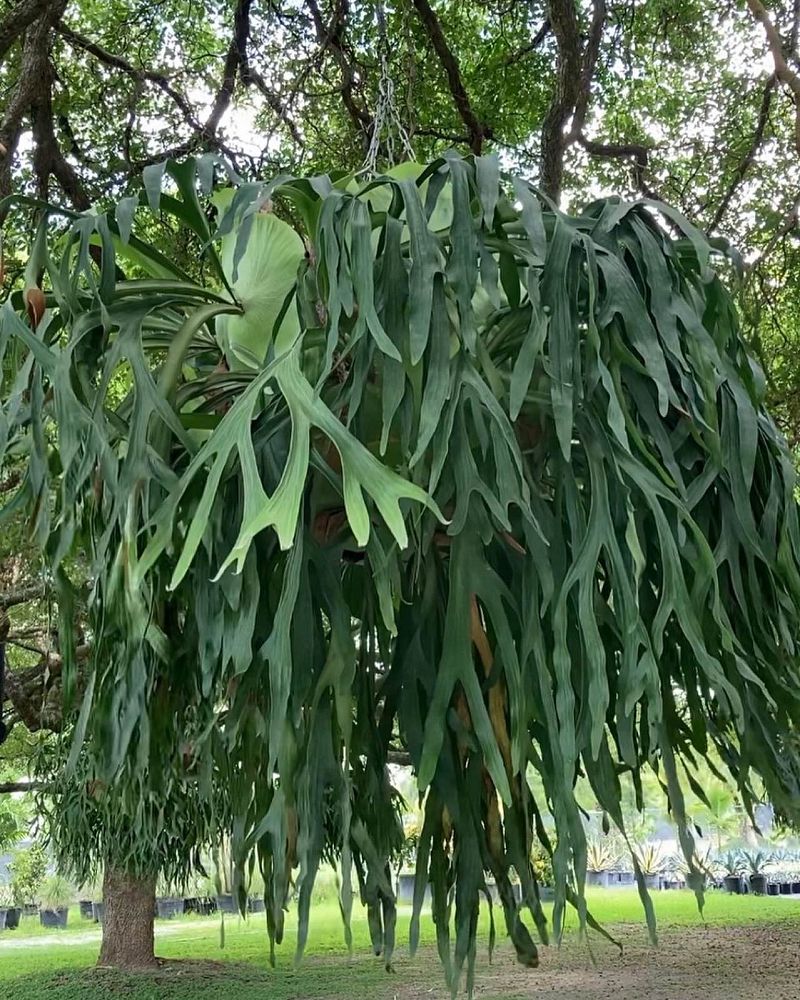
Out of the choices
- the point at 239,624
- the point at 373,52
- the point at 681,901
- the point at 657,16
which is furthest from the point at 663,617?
the point at 681,901

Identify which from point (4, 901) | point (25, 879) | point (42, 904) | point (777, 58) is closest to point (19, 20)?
point (777, 58)

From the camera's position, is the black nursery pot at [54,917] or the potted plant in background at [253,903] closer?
the potted plant in background at [253,903]

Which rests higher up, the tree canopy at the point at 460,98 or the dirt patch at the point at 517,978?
the tree canopy at the point at 460,98

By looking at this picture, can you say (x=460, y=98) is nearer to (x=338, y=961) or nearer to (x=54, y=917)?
(x=338, y=961)

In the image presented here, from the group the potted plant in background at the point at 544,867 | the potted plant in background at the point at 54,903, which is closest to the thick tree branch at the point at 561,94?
the potted plant in background at the point at 544,867

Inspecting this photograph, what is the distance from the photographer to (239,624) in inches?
20.2

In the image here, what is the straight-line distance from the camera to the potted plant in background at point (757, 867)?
9.49 metres

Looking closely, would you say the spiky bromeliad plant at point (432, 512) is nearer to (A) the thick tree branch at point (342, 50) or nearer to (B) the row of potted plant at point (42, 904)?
(A) the thick tree branch at point (342, 50)

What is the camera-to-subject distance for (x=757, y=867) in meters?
10.6

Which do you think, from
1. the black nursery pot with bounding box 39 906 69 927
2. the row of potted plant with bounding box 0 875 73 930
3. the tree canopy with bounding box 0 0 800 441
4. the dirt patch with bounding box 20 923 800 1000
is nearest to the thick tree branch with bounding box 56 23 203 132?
the tree canopy with bounding box 0 0 800 441

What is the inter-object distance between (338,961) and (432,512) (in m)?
5.04

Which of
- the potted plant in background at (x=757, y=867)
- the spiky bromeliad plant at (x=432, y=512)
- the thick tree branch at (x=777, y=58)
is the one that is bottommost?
the potted plant in background at (x=757, y=867)

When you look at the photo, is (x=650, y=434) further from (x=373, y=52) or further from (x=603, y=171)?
(x=603, y=171)

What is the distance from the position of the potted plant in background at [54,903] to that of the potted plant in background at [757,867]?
657cm
